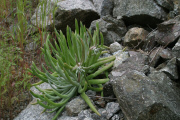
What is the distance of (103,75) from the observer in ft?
8.65

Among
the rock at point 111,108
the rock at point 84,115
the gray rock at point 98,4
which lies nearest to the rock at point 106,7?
the gray rock at point 98,4

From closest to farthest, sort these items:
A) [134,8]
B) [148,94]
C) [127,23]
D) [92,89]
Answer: [148,94], [92,89], [134,8], [127,23]

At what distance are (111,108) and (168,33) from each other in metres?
1.19

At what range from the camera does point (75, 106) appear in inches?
87.7

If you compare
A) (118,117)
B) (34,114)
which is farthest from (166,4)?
(34,114)

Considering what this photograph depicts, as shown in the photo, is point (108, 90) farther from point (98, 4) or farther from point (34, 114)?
point (98, 4)

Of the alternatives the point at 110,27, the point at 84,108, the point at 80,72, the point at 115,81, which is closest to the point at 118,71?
the point at 115,81

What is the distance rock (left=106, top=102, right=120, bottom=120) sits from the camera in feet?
6.68

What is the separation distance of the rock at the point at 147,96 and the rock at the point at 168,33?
0.61 m

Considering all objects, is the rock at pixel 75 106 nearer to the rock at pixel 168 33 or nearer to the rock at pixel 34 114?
the rock at pixel 34 114

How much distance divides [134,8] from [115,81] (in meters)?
1.73

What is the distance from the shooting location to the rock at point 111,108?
80.1 inches

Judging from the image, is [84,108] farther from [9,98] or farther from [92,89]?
[9,98]

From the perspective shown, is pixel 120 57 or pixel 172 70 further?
pixel 120 57
